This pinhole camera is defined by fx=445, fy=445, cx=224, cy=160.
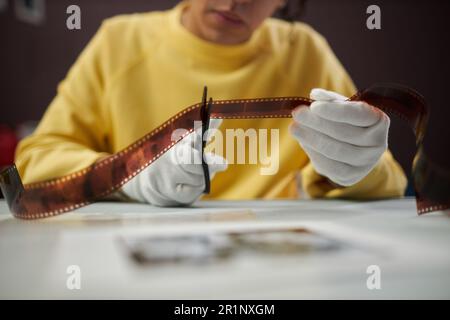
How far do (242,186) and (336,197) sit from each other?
0.53 feet

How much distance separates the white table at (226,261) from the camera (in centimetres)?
31

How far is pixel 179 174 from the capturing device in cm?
56

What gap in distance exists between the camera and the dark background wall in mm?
645

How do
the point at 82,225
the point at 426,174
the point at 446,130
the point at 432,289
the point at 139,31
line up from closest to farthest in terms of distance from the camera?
1. the point at 432,289
2. the point at 82,225
3. the point at 426,174
4. the point at 446,130
5. the point at 139,31

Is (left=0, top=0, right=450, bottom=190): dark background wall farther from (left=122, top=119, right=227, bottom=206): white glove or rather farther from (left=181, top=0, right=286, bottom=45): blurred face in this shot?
(left=122, top=119, right=227, bottom=206): white glove

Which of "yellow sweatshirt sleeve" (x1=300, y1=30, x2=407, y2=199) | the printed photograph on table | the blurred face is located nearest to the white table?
the printed photograph on table

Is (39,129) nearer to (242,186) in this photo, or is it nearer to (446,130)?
(242,186)

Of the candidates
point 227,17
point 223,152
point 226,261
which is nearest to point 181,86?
point 227,17

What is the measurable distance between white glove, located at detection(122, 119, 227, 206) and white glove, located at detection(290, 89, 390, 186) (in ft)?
0.36

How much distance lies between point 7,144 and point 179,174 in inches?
15.1

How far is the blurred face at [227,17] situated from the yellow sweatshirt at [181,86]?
0.8 inches

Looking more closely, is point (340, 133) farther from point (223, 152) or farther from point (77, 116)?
point (77, 116)

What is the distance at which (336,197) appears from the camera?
2.38 ft
